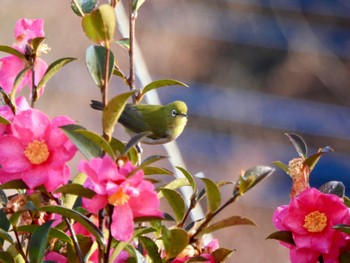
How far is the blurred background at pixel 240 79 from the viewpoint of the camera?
9.86 ft

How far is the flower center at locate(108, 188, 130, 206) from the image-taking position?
2.60 ft

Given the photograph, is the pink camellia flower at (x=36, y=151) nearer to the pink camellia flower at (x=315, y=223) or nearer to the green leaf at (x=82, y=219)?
the green leaf at (x=82, y=219)

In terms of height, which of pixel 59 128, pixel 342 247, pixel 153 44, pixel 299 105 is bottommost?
pixel 299 105

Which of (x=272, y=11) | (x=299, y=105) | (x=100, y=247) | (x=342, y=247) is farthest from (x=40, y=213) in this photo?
(x=272, y=11)

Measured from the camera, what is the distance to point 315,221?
3.25 feet

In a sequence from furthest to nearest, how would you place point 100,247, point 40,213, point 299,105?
point 299,105, point 40,213, point 100,247

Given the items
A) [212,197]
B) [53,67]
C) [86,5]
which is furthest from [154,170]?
[86,5]

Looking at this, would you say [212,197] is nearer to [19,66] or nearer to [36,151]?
[36,151]

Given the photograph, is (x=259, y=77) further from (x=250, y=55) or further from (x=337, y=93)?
(x=337, y=93)

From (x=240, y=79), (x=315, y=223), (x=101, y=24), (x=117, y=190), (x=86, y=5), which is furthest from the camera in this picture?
(x=240, y=79)

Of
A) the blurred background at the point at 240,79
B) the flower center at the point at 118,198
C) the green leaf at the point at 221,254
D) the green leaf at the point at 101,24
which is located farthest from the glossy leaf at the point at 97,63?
the blurred background at the point at 240,79

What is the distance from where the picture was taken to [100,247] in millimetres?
866

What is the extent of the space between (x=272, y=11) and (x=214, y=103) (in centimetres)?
44

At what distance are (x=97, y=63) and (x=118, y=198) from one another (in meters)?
0.15
